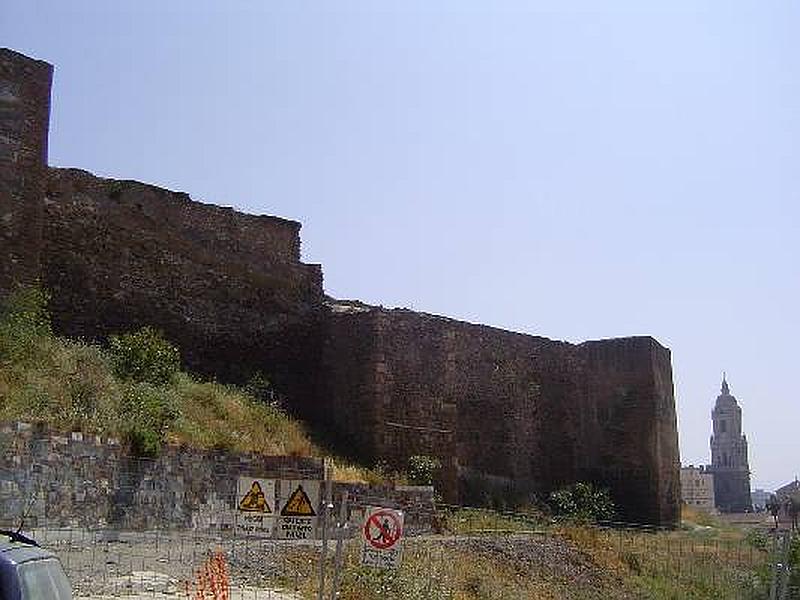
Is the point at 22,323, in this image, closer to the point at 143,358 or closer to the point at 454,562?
the point at 143,358

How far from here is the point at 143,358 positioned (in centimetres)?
1891

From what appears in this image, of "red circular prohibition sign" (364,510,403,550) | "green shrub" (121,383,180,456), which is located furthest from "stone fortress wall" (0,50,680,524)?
"red circular prohibition sign" (364,510,403,550)

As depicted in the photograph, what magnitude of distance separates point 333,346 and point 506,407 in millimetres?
5835

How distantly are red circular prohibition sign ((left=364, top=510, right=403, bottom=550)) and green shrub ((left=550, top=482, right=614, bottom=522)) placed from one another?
1711 centimetres

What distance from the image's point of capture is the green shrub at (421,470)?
22188mm

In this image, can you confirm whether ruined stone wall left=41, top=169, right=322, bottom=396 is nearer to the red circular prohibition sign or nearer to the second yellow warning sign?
the second yellow warning sign

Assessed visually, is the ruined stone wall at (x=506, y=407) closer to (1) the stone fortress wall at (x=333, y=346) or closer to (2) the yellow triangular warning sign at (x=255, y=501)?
(1) the stone fortress wall at (x=333, y=346)

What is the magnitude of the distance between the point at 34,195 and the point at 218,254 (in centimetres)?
546

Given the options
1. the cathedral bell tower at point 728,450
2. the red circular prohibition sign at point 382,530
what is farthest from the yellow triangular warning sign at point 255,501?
the cathedral bell tower at point 728,450

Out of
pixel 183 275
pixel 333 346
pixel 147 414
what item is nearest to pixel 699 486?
pixel 333 346

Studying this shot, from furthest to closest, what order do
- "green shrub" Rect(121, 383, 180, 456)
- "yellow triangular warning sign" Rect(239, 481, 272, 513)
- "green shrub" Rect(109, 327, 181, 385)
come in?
1. "green shrub" Rect(109, 327, 181, 385)
2. "green shrub" Rect(121, 383, 180, 456)
3. "yellow triangular warning sign" Rect(239, 481, 272, 513)

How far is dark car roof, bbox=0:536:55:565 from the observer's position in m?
5.43

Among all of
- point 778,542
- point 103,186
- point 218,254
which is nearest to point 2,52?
point 103,186

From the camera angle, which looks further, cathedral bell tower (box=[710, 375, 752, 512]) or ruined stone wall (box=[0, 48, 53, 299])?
cathedral bell tower (box=[710, 375, 752, 512])
